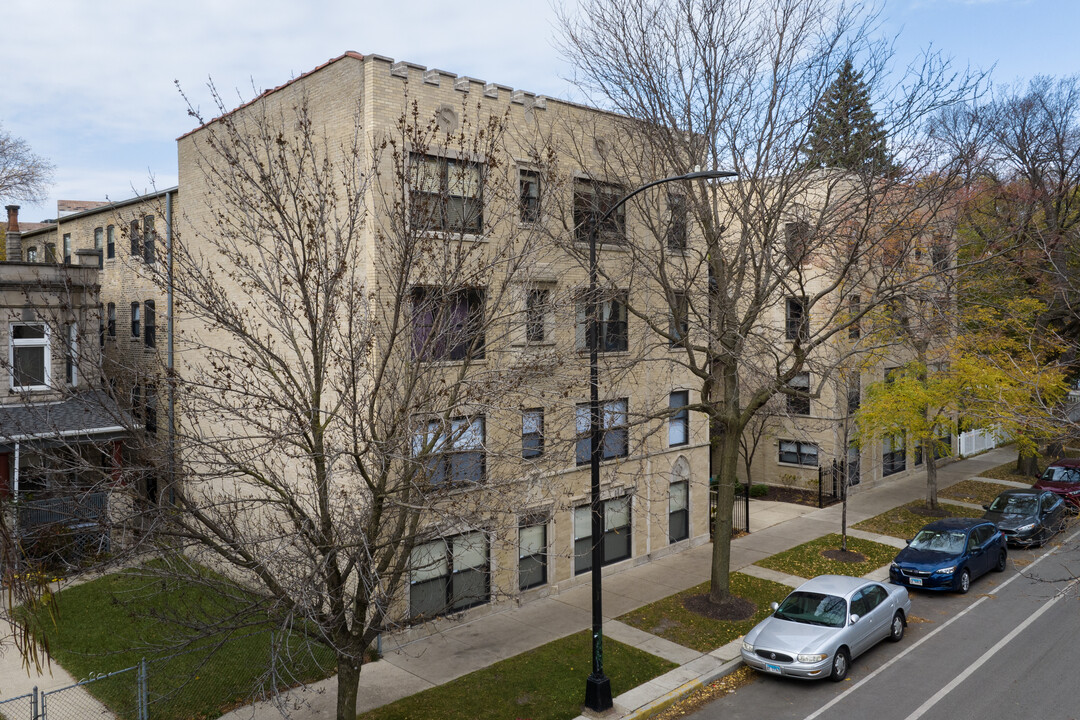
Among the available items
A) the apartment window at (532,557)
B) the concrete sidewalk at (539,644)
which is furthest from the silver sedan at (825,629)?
the apartment window at (532,557)

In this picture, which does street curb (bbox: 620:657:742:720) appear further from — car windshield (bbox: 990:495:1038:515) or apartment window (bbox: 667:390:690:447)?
car windshield (bbox: 990:495:1038:515)

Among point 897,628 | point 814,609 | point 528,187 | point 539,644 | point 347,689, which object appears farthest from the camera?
point 528,187

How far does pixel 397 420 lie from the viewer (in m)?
9.75

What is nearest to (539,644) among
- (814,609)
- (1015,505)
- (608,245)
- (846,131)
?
(814,609)

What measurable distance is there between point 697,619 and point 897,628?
13.1 ft

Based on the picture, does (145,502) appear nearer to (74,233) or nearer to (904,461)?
(74,233)

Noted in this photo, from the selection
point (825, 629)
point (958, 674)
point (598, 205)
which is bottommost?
point (958, 674)

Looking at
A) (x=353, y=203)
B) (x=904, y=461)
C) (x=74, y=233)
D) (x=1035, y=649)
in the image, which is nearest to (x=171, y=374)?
(x=353, y=203)

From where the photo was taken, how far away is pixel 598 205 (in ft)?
58.3

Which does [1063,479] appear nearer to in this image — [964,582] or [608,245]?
[964,582]

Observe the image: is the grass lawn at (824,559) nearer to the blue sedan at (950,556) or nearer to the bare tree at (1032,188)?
the blue sedan at (950,556)

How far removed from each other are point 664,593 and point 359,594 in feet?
32.8

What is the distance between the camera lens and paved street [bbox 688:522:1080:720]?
12578 millimetres

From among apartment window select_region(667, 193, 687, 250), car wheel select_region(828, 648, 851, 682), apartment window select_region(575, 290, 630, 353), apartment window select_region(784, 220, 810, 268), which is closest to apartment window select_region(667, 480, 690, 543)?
apartment window select_region(575, 290, 630, 353)
